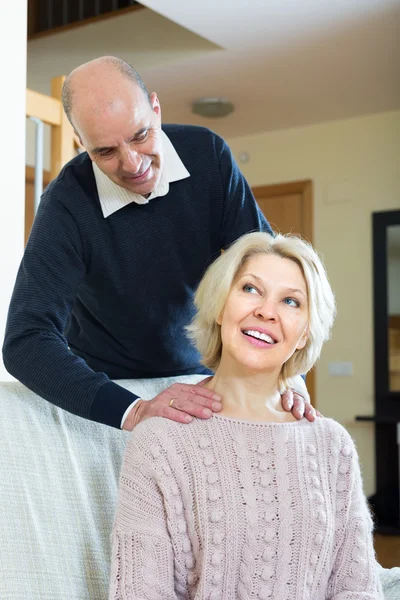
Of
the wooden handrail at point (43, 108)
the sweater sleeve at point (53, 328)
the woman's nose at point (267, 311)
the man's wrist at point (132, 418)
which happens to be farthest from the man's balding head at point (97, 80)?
the wooden handrail at point (43, 108)

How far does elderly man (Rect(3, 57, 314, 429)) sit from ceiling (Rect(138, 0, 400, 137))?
2.25 m

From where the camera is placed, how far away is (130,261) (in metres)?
1.82

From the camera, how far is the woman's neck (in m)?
1.54

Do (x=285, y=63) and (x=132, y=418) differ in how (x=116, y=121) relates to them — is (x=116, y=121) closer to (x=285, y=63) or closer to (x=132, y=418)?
(x=132, y=418)

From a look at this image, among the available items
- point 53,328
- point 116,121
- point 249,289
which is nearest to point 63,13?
point 116,121

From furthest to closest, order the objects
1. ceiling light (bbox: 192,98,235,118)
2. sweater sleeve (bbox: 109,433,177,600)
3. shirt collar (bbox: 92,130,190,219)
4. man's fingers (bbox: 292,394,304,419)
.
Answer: ceiling light (bbox: 192,98,235,118)
shirt collar (bbox: 92,130,190,219)
man's fingers (bbox: 292,394,304,419)
sweater sleeve (bbox: 109,433,177,600)

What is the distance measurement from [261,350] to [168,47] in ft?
11.4

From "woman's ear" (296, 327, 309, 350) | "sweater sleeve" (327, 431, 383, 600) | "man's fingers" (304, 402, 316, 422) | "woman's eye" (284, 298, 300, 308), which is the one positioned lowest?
"sweater sleeve" (327, 431, 383, 600)

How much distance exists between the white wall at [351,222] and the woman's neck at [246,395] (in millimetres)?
3916

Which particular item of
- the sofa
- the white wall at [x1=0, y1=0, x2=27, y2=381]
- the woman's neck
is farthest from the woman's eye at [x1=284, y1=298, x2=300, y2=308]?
the white wall at [x1=0, y1=0, x2=27, y2=381]

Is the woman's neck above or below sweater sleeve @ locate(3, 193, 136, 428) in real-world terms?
below

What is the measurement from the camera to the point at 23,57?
8.93ft

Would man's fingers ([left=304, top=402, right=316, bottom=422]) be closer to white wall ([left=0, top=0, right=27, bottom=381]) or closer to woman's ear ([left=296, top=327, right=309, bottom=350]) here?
woman's ear ([left=296, top=327, right=309, bottom=350])

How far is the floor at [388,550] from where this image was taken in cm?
400
